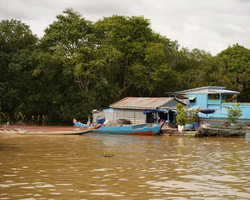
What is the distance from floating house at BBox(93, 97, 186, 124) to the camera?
30.8 meters

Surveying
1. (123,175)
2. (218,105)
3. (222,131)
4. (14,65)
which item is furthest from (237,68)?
(123,175)

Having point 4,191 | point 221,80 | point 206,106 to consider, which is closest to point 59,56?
point 206,106

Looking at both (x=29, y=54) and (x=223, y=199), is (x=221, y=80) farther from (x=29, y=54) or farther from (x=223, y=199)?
(x=223, y=199)

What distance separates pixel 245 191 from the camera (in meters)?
9.45

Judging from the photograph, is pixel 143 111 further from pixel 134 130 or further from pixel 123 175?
pixel 123 175

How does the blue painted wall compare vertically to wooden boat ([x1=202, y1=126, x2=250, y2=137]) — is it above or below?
above

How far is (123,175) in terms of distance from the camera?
11438 mm

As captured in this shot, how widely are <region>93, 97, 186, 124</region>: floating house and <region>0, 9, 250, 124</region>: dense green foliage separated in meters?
4.02

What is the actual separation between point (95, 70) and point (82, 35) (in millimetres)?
3603

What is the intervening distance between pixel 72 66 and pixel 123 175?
26489mm

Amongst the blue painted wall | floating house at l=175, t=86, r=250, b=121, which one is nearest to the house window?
floating house at l=175, t=86, r=250, b=121

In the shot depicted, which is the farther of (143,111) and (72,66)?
(72,66)

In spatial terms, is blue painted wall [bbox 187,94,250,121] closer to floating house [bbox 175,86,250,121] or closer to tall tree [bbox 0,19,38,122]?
floating house [bbox 175,86,250,121]

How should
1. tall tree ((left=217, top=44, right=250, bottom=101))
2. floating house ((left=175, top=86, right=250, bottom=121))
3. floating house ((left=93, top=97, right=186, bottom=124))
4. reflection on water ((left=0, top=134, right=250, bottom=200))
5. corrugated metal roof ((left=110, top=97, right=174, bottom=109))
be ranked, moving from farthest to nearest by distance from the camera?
tall tree ((left=217, top=44, right=250, bottom=101)) → floating house ((left=175, top=86, right=250, bottom=121)) → corrugated metal roof ((left=110, top=97, right=174, bottom=109)) → floating house ((left=93, top=97, right=186, bottom=124)) → reflection on water ((left=0, top=134, right=250, bottom=200))
